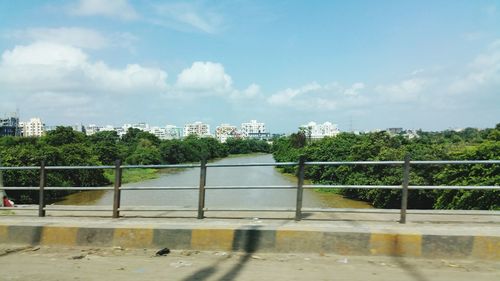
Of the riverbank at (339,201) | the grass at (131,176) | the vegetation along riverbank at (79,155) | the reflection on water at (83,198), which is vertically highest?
the vegetation along riverbank at (79,155)

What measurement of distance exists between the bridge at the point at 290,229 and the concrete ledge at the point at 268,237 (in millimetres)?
11

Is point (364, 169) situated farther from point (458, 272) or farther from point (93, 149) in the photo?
point (93, 149)

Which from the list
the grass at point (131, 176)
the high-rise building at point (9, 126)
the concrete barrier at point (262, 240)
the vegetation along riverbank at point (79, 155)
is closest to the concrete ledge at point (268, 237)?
the concrete barrier at point (262, 240)

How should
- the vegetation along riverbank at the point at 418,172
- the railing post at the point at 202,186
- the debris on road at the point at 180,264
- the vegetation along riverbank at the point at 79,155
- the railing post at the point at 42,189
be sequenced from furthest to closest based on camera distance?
the vegetation along riverbank at the point at 79,155 → the vegetation along riverbank at the point at 418,172 → the railing post at the point at 42,189 → the railing post at the point at 202,186 → the debris on road at the point at 180,264

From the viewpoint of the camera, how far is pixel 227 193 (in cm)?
3750

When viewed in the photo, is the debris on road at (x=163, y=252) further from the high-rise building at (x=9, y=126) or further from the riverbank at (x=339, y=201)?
the high-rise building at (x=9, y=126)

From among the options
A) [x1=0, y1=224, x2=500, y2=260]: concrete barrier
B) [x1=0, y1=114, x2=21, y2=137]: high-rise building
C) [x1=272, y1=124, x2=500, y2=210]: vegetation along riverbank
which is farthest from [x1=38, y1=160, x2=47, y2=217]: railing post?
[x1=0, y1=114, x2=21, y2=137]: high-rise building

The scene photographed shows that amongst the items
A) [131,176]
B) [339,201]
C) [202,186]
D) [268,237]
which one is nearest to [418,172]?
[339,201]

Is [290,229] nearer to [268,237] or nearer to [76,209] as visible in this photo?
[268,237]

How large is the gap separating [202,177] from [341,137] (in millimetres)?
54031

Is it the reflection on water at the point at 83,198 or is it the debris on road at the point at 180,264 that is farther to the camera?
the reflection on water at the point at 83,198

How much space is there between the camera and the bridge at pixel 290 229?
17.4 feet

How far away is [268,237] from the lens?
569 cm

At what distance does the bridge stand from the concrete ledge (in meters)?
0.01
